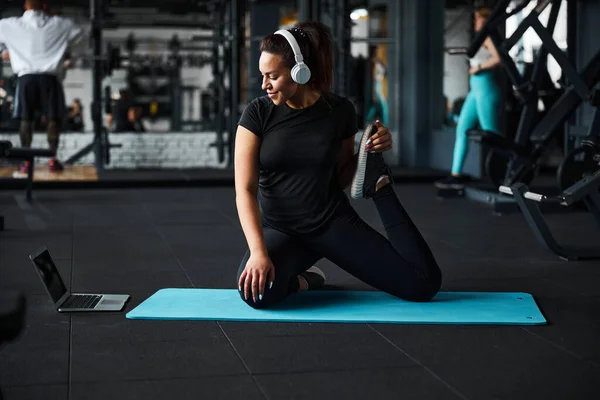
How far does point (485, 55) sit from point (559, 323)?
13.5ft

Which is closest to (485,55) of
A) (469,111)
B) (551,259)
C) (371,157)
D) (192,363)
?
(469,111)

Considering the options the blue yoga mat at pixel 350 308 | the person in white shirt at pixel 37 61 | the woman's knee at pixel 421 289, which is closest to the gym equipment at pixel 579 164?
the blue yoga mat at pixel 350 308

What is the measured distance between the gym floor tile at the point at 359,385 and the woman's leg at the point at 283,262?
0.69m

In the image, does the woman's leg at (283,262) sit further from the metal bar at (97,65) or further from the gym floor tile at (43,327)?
the metal bar at (97,65)

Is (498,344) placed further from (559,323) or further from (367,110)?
(367,110)

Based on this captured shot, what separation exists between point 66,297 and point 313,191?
0.94 metres

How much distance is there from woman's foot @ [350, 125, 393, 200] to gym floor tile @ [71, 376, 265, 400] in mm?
987

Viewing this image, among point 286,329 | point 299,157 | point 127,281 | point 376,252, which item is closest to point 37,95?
point 127,281

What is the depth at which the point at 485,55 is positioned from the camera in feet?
21.6

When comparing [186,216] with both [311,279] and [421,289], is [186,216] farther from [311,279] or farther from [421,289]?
[421,289]

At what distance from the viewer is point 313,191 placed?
297 cm

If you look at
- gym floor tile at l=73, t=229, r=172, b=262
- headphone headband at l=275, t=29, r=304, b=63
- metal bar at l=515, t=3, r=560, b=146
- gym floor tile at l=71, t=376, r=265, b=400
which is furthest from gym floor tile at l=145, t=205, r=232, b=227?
gym floor tile at l=71, t=376, r=265, b=400

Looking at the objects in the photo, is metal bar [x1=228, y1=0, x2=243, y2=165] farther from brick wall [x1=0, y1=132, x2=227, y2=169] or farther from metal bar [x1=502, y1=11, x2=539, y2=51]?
metal bar [x1=502, y1=11, x2=539, y2=51]

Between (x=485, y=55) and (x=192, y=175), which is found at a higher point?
(x=485, y=55)
